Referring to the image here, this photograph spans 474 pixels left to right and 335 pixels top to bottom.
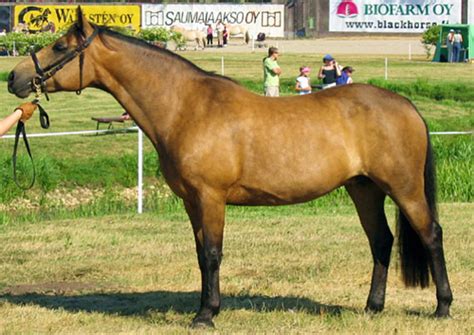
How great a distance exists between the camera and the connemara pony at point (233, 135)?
9.06m

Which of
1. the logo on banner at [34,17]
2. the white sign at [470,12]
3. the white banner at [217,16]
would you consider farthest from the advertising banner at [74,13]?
the white sign at [470,12]

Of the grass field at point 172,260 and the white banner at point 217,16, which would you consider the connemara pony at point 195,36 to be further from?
the grass field at point 172,260

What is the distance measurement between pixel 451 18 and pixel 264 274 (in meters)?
52.8

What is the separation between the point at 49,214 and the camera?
16531 mm

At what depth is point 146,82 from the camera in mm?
9297

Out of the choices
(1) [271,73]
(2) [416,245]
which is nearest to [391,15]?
(1) [271,73]

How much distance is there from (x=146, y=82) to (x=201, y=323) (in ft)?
6.26

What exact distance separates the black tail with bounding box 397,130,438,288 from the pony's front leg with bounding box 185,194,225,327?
5.27 feet

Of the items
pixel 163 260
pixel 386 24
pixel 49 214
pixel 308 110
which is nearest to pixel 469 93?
pixel 49 214

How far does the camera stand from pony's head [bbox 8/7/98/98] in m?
9.19

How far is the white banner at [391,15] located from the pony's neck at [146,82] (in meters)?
54.1

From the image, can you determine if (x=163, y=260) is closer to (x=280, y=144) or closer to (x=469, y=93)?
(x=280, y=144)

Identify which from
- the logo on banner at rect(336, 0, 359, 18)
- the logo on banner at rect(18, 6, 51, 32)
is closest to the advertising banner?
the logo on banner at rect(18, 6, 51, 32)

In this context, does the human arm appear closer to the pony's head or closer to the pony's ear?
the pony's head
